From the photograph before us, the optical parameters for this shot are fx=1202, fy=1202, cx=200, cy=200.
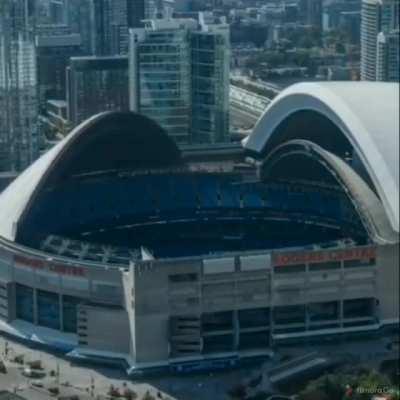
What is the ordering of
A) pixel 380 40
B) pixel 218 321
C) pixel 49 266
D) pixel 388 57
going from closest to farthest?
pixel 218 321, pixel 49 266, pixel 388 57, pixel 380 40

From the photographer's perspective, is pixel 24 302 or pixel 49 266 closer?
pixel 49 266

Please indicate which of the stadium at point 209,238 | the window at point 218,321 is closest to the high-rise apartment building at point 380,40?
the stadium at point 209,238

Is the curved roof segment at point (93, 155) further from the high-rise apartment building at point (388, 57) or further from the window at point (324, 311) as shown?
the high-rise apartment building at point (388, 57)

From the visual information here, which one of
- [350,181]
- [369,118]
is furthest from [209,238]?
[369,118]

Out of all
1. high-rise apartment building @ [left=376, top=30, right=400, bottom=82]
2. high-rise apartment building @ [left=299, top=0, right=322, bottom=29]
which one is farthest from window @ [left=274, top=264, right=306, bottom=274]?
high-rise apartment building @ [left=299, top=0, right=322, bottom=29]

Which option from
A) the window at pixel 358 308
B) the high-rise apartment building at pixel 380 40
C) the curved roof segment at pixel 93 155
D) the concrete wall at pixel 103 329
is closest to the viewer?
the concrete wall at pixel 103 329

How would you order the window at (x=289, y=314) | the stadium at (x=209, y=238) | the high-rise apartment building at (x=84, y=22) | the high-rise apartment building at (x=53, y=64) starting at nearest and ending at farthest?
the stadium at (x=209, y=238) < the window at (x=289, y=314) < the high-rise apartment building at (x=53, y=64) < the high-rise apartment building at (x=84, y=22)

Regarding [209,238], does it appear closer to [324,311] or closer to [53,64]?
[324,311]
